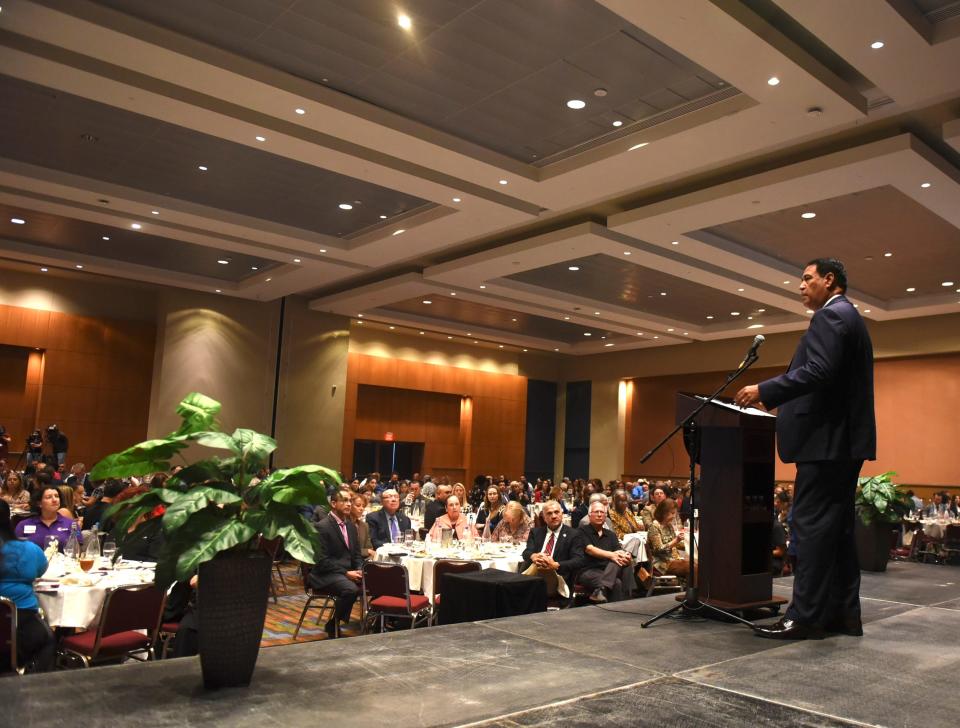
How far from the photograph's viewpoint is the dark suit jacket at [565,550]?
686 centimetres

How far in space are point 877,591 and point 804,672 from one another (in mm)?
2333

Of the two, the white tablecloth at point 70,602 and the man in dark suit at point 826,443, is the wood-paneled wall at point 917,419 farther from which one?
the man in dark suit at point 826,443

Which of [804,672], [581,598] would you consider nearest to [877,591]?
[804,672]

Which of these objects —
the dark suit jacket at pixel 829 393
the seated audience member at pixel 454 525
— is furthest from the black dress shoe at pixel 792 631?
the seated audience member at pixel 454 525

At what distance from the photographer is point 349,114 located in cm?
841

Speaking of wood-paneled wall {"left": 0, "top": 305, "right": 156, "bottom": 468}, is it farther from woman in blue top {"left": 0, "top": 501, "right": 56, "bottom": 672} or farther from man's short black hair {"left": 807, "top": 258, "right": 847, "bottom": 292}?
man's short black hair {"left": 807, "top": 258, "right": 847, "bottom": 292}

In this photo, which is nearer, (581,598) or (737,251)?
(581,598)

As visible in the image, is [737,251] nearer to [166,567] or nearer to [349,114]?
[349,114]

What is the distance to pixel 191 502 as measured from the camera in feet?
7.27

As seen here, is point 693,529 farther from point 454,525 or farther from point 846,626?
point 454,525

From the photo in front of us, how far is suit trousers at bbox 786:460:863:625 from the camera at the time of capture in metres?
3.11

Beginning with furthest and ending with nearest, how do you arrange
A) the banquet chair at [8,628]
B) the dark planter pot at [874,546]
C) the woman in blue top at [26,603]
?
the dark planter pot at [874,546]
the woman in blue top at [26,603]
the banquet chair at [8,628]

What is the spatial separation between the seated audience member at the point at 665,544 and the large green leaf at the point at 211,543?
20.4 feet

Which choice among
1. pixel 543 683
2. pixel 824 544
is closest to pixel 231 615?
pixel 543 683
